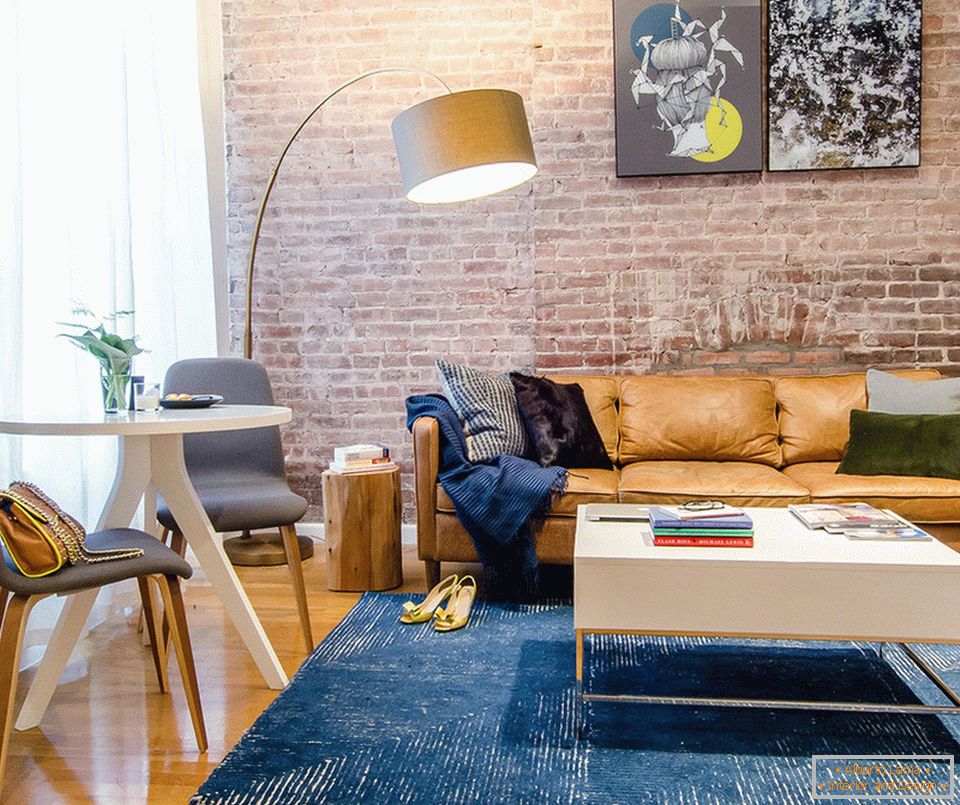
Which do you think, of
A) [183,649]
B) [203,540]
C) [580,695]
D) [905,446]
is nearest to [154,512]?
[203,540]

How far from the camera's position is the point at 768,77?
4.11 meters

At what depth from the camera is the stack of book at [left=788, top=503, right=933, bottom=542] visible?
2.41 m

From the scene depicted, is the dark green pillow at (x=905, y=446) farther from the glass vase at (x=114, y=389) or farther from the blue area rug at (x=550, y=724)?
the glass vase at (x=114, y=389)

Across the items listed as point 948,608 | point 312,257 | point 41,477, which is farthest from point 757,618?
point 312,257

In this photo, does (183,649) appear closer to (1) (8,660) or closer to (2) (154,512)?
Result: (1) (8,660)

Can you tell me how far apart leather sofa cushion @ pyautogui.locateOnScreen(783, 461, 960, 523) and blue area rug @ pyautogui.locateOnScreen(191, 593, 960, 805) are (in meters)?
0.56

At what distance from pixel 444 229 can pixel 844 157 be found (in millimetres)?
1813

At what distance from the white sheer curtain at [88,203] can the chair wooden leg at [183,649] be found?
87cm

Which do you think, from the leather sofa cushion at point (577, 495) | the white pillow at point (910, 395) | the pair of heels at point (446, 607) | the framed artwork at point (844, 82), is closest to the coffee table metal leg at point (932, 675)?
the leather sofa cushion at point (577, 495)

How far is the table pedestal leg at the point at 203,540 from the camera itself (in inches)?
100

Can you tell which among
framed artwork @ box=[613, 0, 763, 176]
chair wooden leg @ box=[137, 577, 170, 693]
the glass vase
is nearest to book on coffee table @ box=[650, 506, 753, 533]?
chair wooden leg @ box=[137, 577, 170, 693]

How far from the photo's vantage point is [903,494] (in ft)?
10.5

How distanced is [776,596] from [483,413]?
1567mm

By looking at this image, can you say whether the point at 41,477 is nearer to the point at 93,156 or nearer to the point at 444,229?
the point at 93,156
